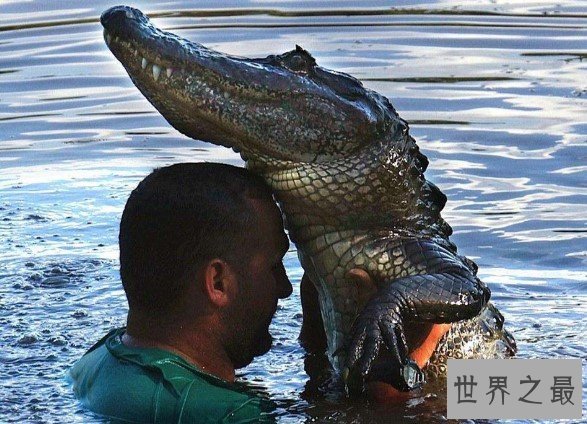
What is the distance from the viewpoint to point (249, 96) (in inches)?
214

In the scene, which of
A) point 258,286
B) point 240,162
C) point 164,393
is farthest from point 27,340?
point 240,162

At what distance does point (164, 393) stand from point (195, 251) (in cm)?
50

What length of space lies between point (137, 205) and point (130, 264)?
0.20m

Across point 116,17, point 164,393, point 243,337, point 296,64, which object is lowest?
point 164,393

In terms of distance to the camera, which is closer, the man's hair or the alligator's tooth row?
the man's hair

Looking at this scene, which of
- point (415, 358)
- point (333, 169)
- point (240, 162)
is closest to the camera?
point (333, 169)

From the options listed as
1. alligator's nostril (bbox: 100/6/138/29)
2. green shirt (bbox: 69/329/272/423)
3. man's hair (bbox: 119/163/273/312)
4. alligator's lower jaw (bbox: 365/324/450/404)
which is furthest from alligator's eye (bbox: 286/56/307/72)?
green shirt (bbox: 69/329/272/423)

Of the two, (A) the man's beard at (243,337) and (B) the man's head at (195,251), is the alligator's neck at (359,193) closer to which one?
(B) the man's head at (195,251)

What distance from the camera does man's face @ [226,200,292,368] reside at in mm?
4973

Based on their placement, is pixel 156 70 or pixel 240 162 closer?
pixel 156 70

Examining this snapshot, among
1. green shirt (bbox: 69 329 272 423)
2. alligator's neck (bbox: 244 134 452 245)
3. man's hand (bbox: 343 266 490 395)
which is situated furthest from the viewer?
alligator's neck (bbox: 244 134 452 245)

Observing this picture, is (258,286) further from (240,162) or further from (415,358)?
(240,162)

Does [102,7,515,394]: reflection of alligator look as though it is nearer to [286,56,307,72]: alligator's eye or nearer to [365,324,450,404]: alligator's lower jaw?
[286,56,307,72]: alligator's eye

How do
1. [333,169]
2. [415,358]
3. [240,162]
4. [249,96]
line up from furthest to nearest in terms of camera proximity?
[240,162]
[415,358]
[333,169]
[249,96]
